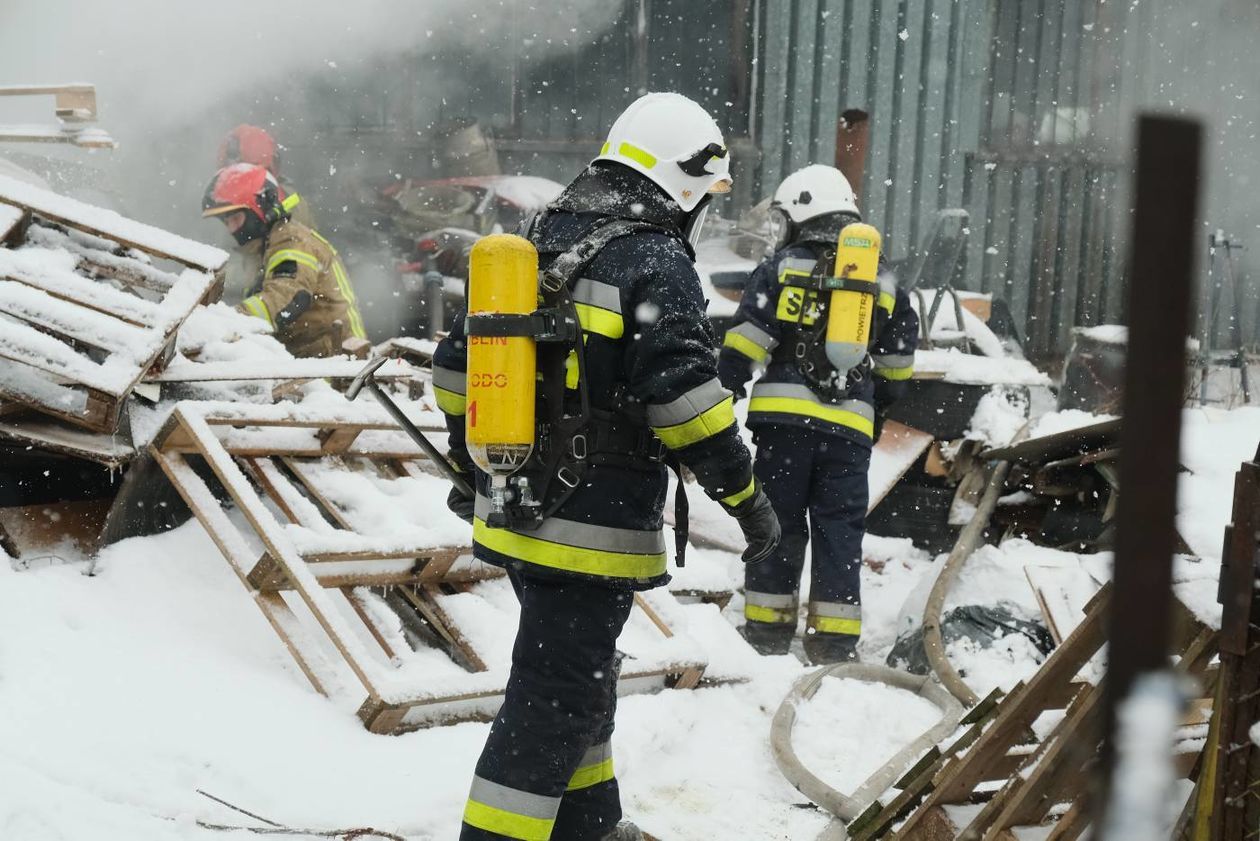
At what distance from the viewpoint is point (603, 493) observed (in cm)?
277

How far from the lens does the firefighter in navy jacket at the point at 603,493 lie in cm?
268

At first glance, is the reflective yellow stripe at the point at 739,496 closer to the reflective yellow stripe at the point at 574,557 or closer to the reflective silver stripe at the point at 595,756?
the reflective yellow stripe at the point at 574,557

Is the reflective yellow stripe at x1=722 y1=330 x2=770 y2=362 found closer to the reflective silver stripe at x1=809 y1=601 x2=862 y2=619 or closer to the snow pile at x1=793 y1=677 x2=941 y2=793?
the reflective silver stripe at x1=809 y1=601 x2=862 y2=619

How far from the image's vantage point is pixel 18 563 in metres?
4.01

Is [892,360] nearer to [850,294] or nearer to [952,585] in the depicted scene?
[850,294]

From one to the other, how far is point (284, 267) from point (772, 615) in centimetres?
323

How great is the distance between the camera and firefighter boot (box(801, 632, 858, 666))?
5094 millimetres

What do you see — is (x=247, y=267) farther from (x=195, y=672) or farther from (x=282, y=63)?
(x=282, y=63)

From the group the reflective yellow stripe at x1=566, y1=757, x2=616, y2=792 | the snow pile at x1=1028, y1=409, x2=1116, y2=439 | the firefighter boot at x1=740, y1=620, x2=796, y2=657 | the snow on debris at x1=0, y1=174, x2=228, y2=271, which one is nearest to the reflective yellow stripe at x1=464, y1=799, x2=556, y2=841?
the reflective yellow stripe at x1=566, y1=757, x2=616, y2=792

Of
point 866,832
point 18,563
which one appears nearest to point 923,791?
point 866,832

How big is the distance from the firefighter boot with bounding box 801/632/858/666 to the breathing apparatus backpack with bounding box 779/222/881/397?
104cm

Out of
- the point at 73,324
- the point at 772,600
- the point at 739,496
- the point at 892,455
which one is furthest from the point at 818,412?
the point at 73,324

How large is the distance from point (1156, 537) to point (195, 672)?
3.47m

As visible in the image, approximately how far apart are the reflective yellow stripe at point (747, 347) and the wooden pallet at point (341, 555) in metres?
1.28
